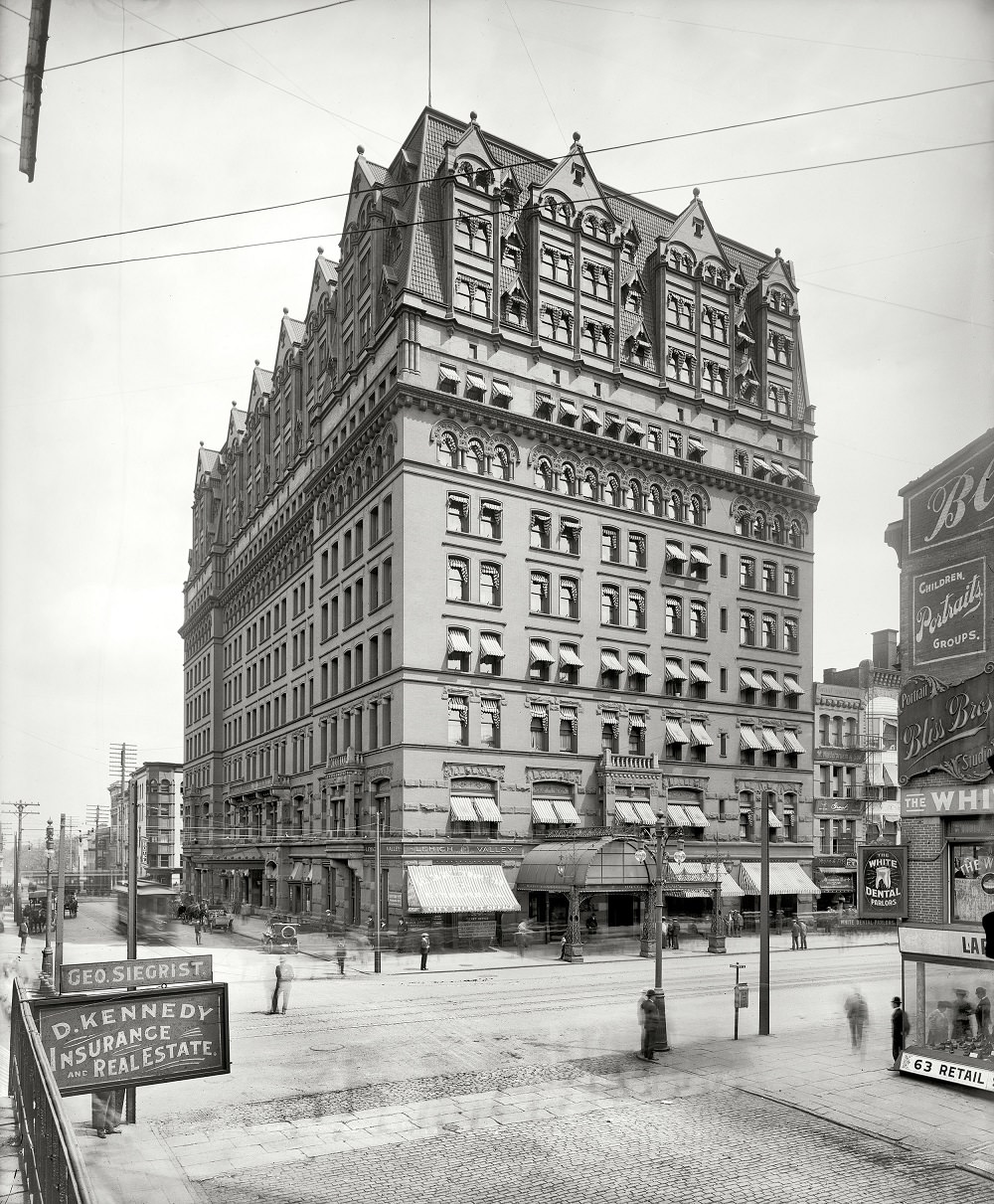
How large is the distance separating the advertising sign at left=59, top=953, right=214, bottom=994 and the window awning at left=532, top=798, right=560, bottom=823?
100 feet

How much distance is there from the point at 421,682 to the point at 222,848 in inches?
1475

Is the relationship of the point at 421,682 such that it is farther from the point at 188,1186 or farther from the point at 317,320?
the point at 188,1186

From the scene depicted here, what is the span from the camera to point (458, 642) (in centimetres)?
4378

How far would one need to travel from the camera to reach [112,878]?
10988cm

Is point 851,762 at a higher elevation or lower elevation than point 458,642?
lower

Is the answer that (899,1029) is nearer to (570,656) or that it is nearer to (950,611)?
(950,611)

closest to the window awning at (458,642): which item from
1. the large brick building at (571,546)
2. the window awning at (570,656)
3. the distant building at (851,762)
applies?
the large brick building at (571,546)

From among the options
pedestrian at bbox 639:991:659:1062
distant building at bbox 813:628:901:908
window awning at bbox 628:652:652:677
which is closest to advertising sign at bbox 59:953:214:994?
pedestrian at bbox 639:991:659:1062

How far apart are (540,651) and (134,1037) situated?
106ft

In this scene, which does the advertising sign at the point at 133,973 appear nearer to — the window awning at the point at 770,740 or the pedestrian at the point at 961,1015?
the pedestrian at the point at 961,1015

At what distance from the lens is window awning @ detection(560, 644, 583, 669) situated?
43312 mm

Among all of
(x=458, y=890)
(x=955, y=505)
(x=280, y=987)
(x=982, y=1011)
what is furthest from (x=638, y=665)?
(x=982, y=1011)

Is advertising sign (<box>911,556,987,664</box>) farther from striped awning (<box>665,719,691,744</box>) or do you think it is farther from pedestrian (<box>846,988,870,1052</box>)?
striped awning (<box>665,719,691,744</box>)

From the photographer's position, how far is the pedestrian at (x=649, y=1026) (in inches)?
808
